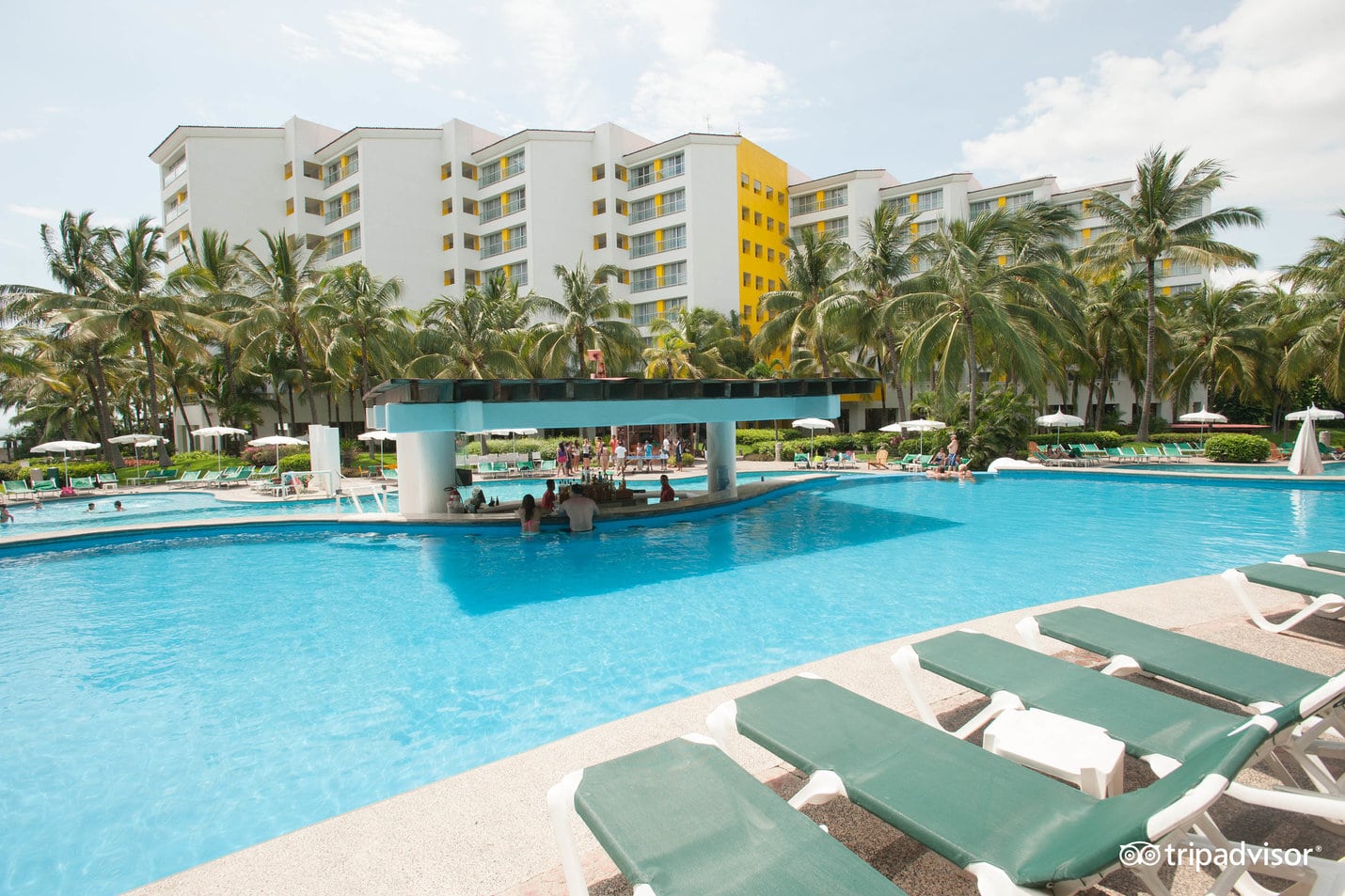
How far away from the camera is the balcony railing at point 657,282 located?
1839 inches

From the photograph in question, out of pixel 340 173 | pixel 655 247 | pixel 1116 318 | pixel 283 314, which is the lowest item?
pixel 1116 318

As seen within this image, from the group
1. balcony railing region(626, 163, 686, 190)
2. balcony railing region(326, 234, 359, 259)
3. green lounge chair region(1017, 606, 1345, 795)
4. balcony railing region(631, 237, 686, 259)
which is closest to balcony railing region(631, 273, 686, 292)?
balcony railing region(631, 237, 686, 259)

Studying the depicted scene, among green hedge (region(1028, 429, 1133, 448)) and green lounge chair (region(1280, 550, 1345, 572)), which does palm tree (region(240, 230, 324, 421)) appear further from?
green hedge (region(1028, 429, 1133, 448))

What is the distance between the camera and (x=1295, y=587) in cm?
530

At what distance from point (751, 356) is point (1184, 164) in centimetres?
2199

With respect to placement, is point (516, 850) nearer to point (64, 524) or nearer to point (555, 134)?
point (64, 524)

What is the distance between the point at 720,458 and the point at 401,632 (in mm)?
11587

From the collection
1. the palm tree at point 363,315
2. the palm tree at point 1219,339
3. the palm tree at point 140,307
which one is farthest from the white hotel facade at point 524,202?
the palm tree at point 140,307

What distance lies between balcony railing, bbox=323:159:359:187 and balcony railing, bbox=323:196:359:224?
1.94 m

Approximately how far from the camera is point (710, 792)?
2.61 meters

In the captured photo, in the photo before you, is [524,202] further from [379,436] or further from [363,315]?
[379,436]

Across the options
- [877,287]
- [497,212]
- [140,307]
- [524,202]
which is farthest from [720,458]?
[497,212]

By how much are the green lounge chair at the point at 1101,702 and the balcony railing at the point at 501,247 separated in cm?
4655

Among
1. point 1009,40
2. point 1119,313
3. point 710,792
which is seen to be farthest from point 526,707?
point 1119,313
